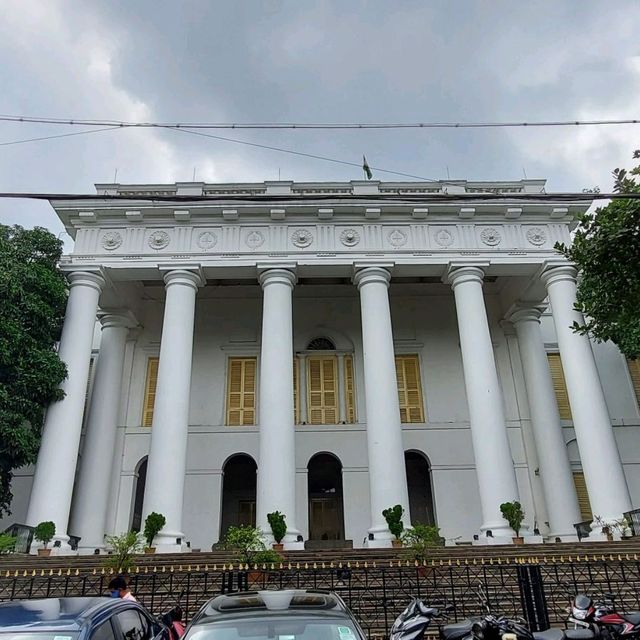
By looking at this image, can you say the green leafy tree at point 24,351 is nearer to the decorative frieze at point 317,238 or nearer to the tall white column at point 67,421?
the tall white column at point 67,421

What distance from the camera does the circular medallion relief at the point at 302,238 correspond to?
55.6 feet

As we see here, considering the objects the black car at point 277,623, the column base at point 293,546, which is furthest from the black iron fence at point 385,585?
the black car at point 277,623

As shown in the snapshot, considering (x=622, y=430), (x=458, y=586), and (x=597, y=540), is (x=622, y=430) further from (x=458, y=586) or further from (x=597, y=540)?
(x=458, y=586)

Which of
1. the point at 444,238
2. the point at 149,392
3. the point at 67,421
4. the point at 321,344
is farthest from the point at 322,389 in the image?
the point at 67,421

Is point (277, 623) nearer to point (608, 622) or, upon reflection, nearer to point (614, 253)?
point (608, 622)

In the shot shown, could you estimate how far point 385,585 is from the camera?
854 centimetres

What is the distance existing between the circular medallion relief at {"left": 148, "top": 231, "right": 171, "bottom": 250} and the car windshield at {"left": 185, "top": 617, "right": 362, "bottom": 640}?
47.1 feet

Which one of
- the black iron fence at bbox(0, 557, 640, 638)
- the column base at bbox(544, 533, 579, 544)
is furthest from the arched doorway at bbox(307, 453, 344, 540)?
the black iron fence at bbox(0, 557, 640, 638)

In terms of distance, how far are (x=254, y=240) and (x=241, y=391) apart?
5.46 m

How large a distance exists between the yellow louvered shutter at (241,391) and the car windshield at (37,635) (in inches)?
600

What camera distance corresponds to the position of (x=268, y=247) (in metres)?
16.9

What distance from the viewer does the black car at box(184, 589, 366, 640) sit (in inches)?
142

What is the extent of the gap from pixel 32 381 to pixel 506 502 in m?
12.1

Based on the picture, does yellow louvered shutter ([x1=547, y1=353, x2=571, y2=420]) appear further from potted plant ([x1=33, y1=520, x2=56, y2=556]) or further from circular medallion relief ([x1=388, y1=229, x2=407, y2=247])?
potted plant ([x1=33, y1=520, x2=56, y2=556])
